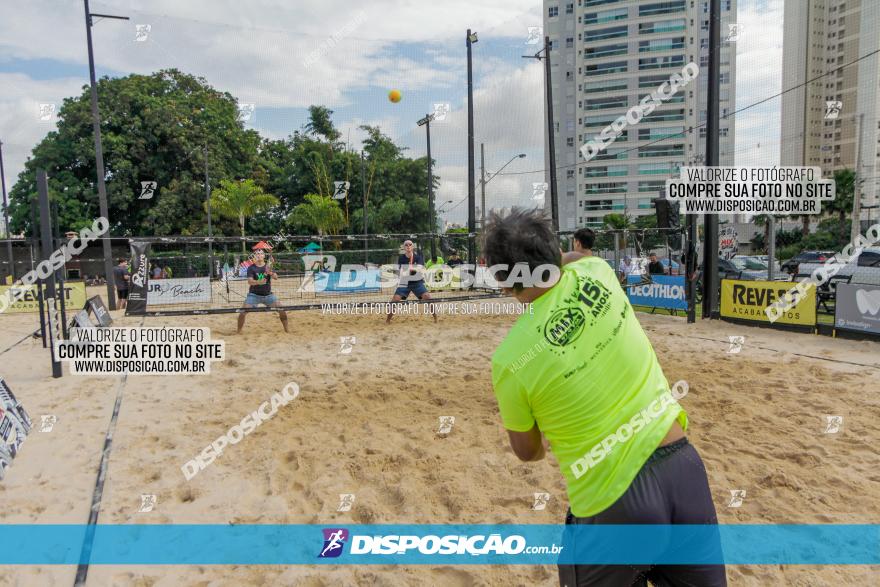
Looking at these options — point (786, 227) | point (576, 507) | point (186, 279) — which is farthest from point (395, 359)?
point (786, 227)

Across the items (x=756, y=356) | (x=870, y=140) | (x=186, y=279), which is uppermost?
(x=870, y=140)

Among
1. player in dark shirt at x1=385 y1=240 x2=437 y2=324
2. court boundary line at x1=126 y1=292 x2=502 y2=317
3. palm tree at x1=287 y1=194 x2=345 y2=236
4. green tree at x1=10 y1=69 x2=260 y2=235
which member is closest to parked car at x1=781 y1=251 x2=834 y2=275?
court boundary line at x1=126 y1=292 x2=502 y2=317

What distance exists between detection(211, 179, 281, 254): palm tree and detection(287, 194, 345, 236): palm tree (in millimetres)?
2005

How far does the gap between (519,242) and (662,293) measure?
13.4 m

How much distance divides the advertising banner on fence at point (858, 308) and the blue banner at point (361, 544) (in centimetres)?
757

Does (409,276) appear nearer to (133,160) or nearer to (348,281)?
(348,281)

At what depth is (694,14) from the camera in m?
70.3

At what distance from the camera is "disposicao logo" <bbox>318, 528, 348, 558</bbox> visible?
136 inches

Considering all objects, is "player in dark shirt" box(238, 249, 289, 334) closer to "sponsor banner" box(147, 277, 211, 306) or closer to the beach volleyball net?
the beach volleyball net

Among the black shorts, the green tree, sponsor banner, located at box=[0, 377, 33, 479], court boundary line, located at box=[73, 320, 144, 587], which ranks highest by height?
the green tree

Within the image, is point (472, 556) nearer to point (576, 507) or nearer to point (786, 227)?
point (576, 507)

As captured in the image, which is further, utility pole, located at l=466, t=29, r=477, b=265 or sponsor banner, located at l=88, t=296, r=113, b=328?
utility pole, located at l=466, t=29, r=477, b=265

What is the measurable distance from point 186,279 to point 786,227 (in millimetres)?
71587

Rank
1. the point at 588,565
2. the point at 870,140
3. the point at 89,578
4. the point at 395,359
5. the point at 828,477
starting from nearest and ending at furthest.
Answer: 1. the point at 588,565
2. the point at 89,578
3. the point at 828,477
4. the point at 395,359
5. the point at 870,140
